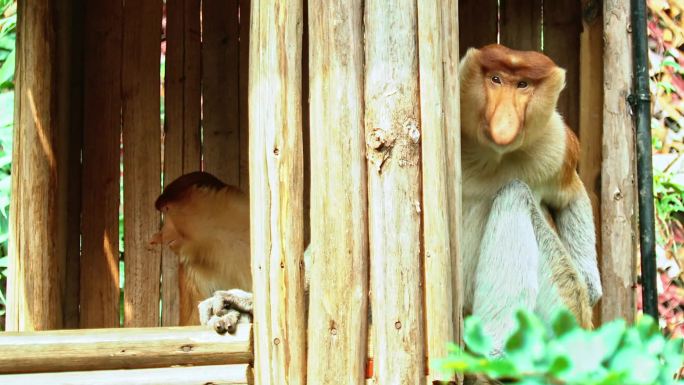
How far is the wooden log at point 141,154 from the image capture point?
22.0ft

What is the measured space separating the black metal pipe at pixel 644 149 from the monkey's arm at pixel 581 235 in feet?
0.89

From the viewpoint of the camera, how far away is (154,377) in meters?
4.46

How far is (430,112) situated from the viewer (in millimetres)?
4133

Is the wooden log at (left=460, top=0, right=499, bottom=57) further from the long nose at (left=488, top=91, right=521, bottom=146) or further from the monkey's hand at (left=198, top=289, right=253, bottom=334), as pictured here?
the monkey's hand at (left=198, top=289, right=253, bottom=334)

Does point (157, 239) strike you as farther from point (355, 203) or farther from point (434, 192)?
point (434, 192)

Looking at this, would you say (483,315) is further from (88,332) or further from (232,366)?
(88,332)

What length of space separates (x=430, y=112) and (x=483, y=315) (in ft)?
4.05

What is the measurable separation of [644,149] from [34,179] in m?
3.27

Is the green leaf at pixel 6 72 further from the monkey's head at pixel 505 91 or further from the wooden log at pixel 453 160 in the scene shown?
the wooden log at pixel 453 160

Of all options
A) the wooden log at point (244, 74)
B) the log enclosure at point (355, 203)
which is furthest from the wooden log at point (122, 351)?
the wooden log at point (244, 74)

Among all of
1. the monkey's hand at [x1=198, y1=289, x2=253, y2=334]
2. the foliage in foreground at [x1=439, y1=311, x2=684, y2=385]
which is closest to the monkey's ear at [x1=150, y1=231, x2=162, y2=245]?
the monkey's hand at [x1=198, y1=289, x2=253, y2=334]

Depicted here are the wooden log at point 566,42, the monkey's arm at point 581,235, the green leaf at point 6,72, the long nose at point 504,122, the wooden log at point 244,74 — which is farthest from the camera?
the green leaf at point 6,72

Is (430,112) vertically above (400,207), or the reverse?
(430,112)

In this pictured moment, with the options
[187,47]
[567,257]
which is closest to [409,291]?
[567,257]
